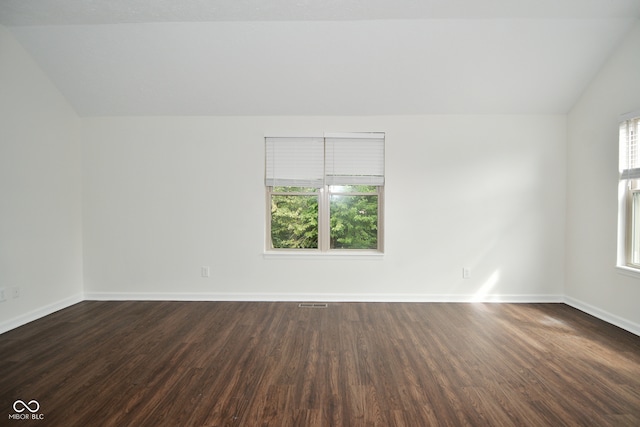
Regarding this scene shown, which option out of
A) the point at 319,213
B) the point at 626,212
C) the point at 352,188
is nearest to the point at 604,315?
the point at 626,212

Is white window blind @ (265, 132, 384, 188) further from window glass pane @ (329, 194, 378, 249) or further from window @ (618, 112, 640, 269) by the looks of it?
window @ (618, 112, 640, 269)

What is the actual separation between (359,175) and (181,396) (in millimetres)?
3243

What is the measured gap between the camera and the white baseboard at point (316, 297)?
4.26m

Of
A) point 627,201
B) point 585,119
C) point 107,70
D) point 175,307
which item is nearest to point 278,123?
point 107,70

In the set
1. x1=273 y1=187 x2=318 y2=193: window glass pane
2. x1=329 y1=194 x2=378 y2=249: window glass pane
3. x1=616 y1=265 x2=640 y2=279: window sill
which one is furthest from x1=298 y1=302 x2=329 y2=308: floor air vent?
x1=616 y1=265 x2=640 y2=279: window sill

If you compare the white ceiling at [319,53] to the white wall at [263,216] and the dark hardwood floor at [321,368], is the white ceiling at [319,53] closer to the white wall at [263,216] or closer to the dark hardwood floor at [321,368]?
the white wall at [263,216]

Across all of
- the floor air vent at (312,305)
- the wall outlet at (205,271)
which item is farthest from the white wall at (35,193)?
the floor air vent at (312,305)

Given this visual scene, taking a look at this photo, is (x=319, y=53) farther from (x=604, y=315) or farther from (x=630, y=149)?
(x=604, y=315)

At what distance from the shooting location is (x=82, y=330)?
3312mm

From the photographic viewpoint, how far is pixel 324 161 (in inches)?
174

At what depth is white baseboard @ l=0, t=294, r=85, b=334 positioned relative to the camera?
3305 millimetres

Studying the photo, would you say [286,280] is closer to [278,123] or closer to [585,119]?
[278,123]

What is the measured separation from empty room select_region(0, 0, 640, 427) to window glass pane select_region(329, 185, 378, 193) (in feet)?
Result: 0.11

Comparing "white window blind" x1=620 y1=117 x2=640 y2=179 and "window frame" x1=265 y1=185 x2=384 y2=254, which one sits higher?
"white window blind" x1=620 y1=117 x2=640 y2=179
